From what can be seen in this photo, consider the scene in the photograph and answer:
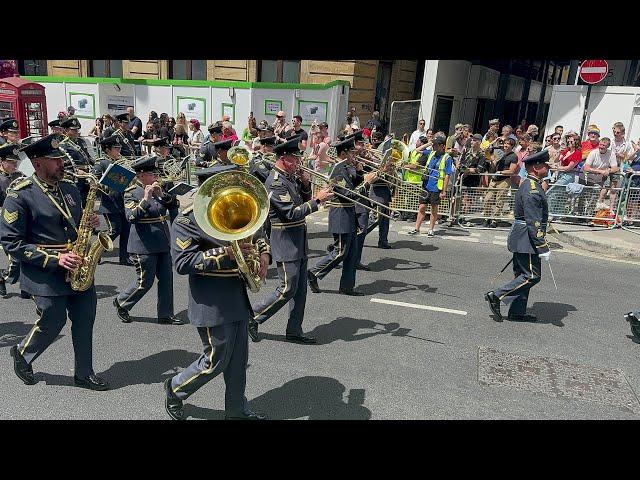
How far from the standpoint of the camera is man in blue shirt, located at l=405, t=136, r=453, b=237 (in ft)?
34.9

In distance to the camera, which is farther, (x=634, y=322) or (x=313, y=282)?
(x=313, y=282)

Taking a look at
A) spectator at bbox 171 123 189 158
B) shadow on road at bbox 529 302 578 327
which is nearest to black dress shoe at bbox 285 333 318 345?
shadow on road at bbox 529 302 578 327

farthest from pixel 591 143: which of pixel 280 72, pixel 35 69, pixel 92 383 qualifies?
pixel 35 69

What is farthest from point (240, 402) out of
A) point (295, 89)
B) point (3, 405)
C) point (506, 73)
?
point (506, 73)

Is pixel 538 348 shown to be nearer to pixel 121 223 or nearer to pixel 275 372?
pixel 275 372

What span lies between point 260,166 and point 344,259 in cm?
187

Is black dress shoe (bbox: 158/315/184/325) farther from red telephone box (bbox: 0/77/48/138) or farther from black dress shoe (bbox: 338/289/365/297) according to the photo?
red telephone box (bbox: 0/77/48/138)

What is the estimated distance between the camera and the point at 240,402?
4.10 meters

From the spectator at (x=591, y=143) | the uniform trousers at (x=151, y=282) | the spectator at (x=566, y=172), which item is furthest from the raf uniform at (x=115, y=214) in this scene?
the spectator at (x=591, y=143)

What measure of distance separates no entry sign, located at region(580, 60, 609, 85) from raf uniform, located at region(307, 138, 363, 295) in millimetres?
8943

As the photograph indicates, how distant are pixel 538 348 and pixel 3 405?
5210mm

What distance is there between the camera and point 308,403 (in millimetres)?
4543

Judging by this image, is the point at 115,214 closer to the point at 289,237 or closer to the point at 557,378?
the point at 289,237
